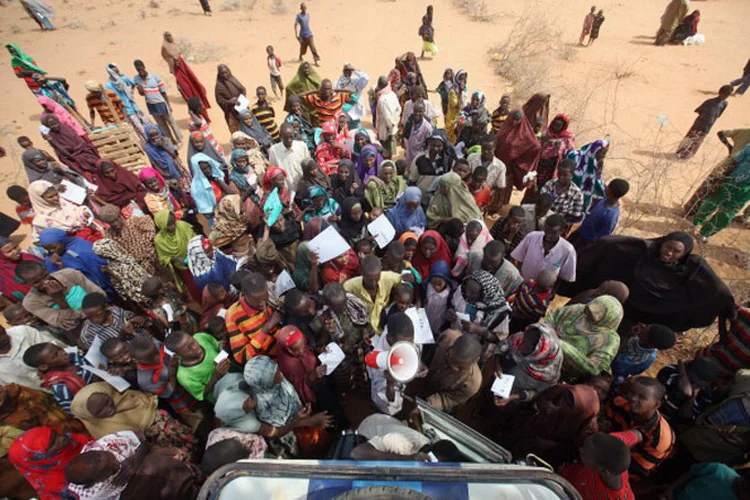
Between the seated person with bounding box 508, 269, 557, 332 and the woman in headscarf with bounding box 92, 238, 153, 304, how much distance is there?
4294 millimetres

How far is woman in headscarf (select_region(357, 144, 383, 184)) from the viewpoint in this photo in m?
5.68

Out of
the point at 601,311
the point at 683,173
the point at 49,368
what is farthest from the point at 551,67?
the point at 49,368

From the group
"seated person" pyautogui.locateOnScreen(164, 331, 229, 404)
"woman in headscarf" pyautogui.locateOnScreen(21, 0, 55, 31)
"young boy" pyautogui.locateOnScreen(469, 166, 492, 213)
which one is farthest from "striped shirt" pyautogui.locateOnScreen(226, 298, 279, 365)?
"woman in headscarf" pyautogui.locateOnScreen(21, 0, 55, 31)

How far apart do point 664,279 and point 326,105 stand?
245 inches

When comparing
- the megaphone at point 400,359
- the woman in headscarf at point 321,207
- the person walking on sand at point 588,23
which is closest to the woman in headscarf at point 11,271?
the woman in headscarf at point 321,207

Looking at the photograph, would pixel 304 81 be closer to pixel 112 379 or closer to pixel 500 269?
pixel 500 269

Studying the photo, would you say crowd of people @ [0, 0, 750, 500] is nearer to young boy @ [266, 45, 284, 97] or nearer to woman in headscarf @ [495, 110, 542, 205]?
woman in headscarf @ [495, 110, 542, 205]

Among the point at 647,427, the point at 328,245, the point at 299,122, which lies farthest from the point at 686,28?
the point at 328,245

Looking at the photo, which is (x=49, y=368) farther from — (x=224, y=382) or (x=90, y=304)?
(x=224, y=382)

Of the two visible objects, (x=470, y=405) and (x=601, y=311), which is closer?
(x=601, y=311)

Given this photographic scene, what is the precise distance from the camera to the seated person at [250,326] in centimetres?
336

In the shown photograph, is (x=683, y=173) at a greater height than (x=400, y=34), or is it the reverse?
(x=400, y=34)

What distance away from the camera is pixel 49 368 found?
309 centimetres

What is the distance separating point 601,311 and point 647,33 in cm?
1837
